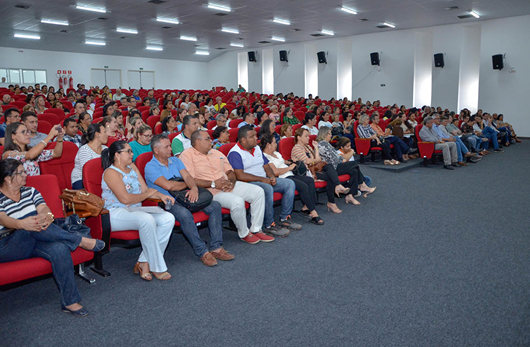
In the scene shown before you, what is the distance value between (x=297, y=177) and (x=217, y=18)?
1058 cm

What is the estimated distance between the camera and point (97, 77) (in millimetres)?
21453

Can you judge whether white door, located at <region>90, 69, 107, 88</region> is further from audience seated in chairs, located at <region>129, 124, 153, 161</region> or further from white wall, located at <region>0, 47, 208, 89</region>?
audience seated in chairs, located at <region>129, 124, 153, 161</region>

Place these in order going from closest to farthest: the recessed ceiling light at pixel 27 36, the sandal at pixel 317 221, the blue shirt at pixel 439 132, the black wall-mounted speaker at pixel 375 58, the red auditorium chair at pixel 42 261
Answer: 1. the red auditorium chair at pixel 42 261
2. the sandal at pixel 317 221
3. the blue shirt at pixel 439 132
4. the recessed ceiling light at pixel 27 36
5. the black wall-mounted speaker at pixel 375 58

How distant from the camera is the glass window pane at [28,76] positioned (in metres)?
18.9

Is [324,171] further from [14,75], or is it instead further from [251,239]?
[14,75]

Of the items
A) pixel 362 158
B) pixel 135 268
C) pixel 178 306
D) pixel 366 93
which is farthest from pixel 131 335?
pixel 366 93

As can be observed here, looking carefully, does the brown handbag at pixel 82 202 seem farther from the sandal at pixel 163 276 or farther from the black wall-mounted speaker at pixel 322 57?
the black wall-mounted speaker at pixel 322 57

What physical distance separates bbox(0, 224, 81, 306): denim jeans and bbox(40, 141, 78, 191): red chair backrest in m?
1.47

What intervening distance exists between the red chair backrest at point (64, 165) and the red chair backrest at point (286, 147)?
2.51m

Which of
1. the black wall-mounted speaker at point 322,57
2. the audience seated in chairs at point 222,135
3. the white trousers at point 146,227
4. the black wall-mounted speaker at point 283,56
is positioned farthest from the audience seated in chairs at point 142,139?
the black wall-mounted speaker at point 283,56

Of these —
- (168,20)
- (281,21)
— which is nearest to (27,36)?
(168,20)

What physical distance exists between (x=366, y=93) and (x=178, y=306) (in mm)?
16821

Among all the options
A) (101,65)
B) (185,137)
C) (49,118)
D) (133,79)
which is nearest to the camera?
(185,137)

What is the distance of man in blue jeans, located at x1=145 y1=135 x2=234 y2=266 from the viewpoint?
3.35m
